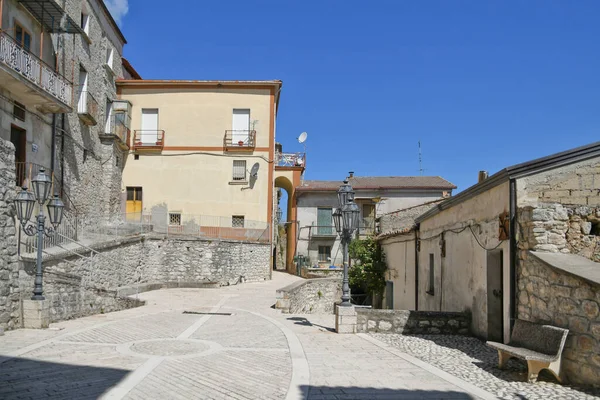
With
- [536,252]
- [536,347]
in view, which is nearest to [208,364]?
[536,347]

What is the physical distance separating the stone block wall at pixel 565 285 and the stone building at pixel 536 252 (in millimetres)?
12

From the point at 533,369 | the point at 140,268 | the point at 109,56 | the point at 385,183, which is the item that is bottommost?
the point at 140,268

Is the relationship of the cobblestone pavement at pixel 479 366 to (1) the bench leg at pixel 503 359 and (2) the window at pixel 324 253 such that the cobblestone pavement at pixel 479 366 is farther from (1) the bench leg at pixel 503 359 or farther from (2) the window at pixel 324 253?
(2) the window at pixel 324 253

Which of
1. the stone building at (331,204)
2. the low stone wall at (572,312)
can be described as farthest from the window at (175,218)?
the low stone wall at (572,312)

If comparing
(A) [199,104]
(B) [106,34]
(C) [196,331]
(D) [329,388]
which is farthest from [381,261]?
(B) [106,34]

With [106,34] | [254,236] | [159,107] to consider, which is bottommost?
[254,236]

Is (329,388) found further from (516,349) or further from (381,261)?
(381,261)

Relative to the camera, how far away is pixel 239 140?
1179 inches

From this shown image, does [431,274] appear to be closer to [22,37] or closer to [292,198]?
[22,37]

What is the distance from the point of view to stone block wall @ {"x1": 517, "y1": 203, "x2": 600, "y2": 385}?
Result: 6238 millimetres

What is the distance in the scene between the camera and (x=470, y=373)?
7250 millimetres

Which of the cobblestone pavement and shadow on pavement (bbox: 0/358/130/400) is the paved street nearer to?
shadow on pavement (bbox: 0/358/130/400)

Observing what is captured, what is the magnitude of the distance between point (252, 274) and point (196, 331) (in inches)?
647

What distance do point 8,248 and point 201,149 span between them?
2045 cm
